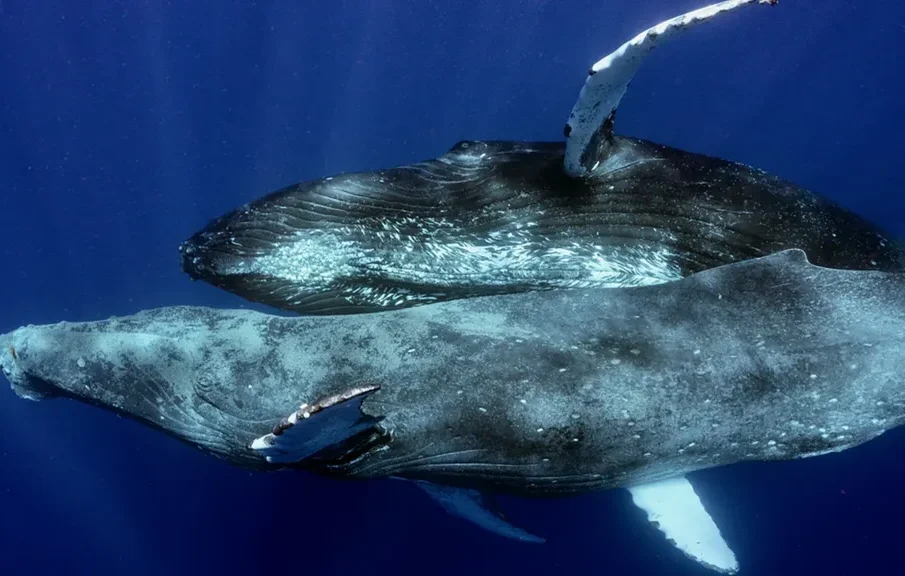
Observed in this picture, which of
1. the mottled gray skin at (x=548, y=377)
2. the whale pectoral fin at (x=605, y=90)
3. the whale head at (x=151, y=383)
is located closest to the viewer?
the whale pectoral fin at (x=605, y=90)

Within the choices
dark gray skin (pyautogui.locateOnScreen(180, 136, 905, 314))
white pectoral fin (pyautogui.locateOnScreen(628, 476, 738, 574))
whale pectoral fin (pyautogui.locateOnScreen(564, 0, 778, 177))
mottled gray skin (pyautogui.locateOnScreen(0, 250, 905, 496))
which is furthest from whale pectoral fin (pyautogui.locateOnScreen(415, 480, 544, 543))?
whale pectoral fin (pyautogui.locateOnScreen(564, 0, 778, 177))

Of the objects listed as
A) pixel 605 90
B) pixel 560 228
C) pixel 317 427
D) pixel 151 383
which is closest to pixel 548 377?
pixel 560 228

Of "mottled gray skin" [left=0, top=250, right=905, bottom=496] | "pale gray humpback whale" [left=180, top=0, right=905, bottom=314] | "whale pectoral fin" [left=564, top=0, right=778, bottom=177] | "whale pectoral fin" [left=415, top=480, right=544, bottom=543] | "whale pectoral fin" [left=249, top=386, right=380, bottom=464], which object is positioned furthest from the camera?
"whale pectoral fin" [left=415, top=480, right=544, bottom=543]

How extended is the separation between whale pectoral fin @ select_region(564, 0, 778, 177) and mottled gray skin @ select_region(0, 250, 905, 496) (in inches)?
50.7

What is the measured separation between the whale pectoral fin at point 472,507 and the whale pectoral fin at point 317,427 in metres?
2.35

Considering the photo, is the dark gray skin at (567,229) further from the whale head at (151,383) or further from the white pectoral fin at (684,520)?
the white pectoral fin at (684,520)

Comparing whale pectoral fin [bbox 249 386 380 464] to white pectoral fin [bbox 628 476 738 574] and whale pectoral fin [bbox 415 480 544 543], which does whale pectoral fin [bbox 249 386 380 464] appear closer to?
whale pectoral fin [bbox 415 480 544 543]

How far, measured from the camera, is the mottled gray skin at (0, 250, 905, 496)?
448 cm

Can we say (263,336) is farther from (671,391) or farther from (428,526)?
(428,526)

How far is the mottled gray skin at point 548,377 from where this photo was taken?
4.48 metres

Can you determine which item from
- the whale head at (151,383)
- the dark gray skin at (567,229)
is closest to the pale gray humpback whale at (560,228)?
the dark gray skin at (567,229)

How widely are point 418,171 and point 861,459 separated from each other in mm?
11254

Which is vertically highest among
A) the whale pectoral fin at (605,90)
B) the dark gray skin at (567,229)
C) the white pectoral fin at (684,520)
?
the whale pectoral fin at (605,90)

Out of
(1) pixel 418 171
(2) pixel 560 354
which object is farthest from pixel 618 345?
(1) pixel 418 171
